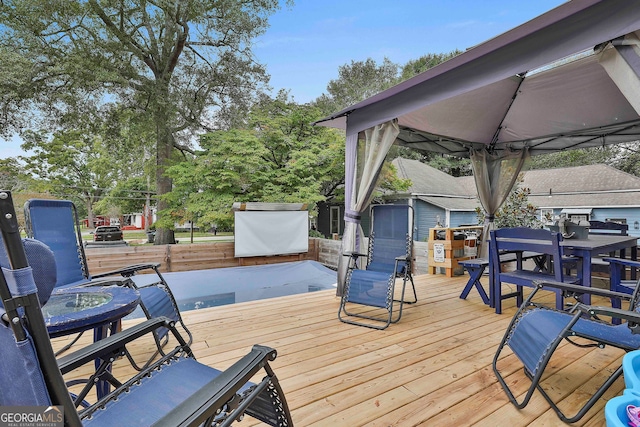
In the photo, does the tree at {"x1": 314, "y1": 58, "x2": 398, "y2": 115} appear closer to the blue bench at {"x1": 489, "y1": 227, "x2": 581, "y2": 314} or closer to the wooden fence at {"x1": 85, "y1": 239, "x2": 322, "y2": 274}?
the wooden fence at {"x1": 85, "y1": 239, "x2": 322, "y2": 274}

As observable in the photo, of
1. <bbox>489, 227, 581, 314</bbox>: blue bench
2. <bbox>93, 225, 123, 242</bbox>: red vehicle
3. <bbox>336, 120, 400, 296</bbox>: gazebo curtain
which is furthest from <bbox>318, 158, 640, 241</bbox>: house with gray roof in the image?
<bbox>93, 225, 123, 242</bbox>: red vehicle

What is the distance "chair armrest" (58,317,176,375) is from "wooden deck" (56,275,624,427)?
77 centimetres

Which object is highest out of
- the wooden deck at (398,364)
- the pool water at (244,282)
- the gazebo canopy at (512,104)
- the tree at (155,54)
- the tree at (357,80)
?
the tree at (357,80)

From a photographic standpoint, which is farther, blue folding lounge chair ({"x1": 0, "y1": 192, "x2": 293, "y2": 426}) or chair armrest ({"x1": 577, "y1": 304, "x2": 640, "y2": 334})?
chair armrest ({"x1": 577, "y1": 304, "x2": 640, "y2": 334})

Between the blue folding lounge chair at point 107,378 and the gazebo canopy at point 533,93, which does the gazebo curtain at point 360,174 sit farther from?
the blue folding lounge chair at point 107,378

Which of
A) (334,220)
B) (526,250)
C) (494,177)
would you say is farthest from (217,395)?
(334,220)

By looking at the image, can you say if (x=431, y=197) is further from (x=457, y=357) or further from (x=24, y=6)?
(x=24, y=6)

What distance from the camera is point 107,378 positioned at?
4.33 feet

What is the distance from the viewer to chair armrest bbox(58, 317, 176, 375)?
1091mm

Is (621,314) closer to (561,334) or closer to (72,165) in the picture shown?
(561,334)

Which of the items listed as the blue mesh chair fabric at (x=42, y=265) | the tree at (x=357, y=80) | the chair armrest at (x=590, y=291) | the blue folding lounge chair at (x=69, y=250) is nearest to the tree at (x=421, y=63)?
the tree at (x=357, y=80)

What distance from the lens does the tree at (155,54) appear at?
8125 mm

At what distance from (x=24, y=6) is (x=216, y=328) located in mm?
9917

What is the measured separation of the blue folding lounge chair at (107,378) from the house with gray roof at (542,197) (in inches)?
348
